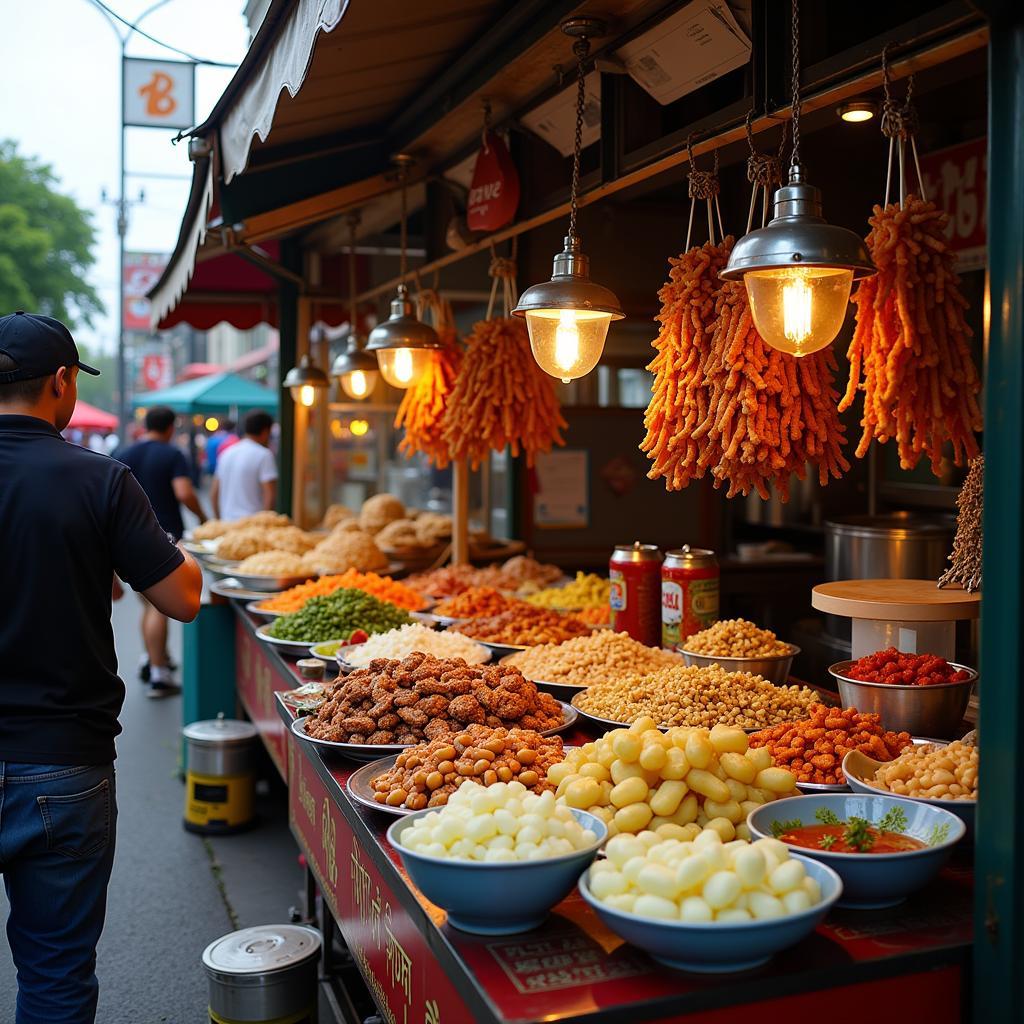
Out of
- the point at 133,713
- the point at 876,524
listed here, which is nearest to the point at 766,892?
the point at 876,524

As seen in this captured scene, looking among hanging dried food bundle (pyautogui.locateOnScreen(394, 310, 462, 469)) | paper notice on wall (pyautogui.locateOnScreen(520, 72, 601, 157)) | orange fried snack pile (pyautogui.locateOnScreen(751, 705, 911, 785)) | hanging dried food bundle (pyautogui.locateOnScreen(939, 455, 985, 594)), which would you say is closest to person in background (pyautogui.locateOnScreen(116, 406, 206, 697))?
hanging dried food bundle (pyautogui.locateOnScreen(394, 310, 462, 469))

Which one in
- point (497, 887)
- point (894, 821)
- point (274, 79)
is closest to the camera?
point (497, 887)

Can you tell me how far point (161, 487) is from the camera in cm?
838

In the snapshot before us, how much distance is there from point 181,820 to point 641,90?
4.41 metres

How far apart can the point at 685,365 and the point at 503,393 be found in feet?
5.44

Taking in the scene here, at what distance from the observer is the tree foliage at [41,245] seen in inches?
1224

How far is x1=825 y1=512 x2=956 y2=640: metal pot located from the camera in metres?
5.23

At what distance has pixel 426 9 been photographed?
3826 millimetres

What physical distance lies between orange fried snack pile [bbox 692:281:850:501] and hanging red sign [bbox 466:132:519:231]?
2106 millimetres

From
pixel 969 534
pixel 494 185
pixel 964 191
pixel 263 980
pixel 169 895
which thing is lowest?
pixel 169 895

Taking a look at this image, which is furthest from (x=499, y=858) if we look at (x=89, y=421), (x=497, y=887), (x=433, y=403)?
(x=89, y=421)

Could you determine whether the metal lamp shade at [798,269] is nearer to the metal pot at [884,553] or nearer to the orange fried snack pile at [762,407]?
the orange fried snack pile at [762,407]

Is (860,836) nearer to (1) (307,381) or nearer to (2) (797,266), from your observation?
(2) (797,266)

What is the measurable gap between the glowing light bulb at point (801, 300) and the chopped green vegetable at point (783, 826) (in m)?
1.01
